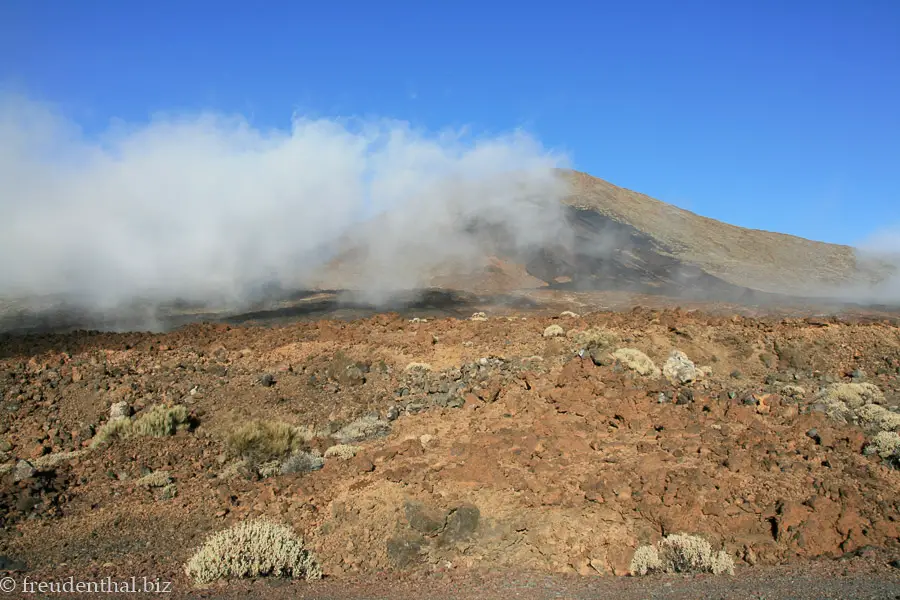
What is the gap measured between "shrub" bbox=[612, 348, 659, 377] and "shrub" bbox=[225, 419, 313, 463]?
5642mm

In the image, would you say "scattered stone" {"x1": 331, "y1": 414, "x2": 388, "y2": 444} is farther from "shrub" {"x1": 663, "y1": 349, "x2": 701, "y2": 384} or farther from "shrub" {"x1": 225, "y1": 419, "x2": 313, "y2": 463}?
"shrub" {"x1": 663, "y1": 349, "x2": 701, "y2": 384}

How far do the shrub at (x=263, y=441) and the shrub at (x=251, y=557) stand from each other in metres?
2.89

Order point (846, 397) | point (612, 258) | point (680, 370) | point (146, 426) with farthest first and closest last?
1. point (612, 258)
2. point (680, 370)
3. point (846, 397)
4. point (146, 426)

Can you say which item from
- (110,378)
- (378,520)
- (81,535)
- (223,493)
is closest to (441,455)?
(378,520)

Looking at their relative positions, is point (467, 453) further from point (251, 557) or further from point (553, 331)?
point (553, 331)

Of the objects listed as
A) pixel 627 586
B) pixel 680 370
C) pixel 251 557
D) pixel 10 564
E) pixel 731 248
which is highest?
pixel 731 248

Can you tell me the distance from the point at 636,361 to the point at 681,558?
225 inches

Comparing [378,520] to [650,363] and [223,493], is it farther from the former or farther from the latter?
[650,363]

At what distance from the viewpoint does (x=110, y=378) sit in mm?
11508

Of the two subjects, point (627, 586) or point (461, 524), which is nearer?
point (627, 586)

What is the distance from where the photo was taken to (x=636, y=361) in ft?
36.7

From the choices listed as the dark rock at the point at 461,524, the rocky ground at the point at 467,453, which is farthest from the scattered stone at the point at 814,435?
the dark rock at the point at 461,524

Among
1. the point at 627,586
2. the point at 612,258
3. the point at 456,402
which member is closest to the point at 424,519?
the point at 627,586

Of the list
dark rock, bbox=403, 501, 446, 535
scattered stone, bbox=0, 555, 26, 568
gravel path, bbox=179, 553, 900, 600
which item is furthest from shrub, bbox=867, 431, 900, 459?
scattered stone, bbox=0, 555, 26, 568
